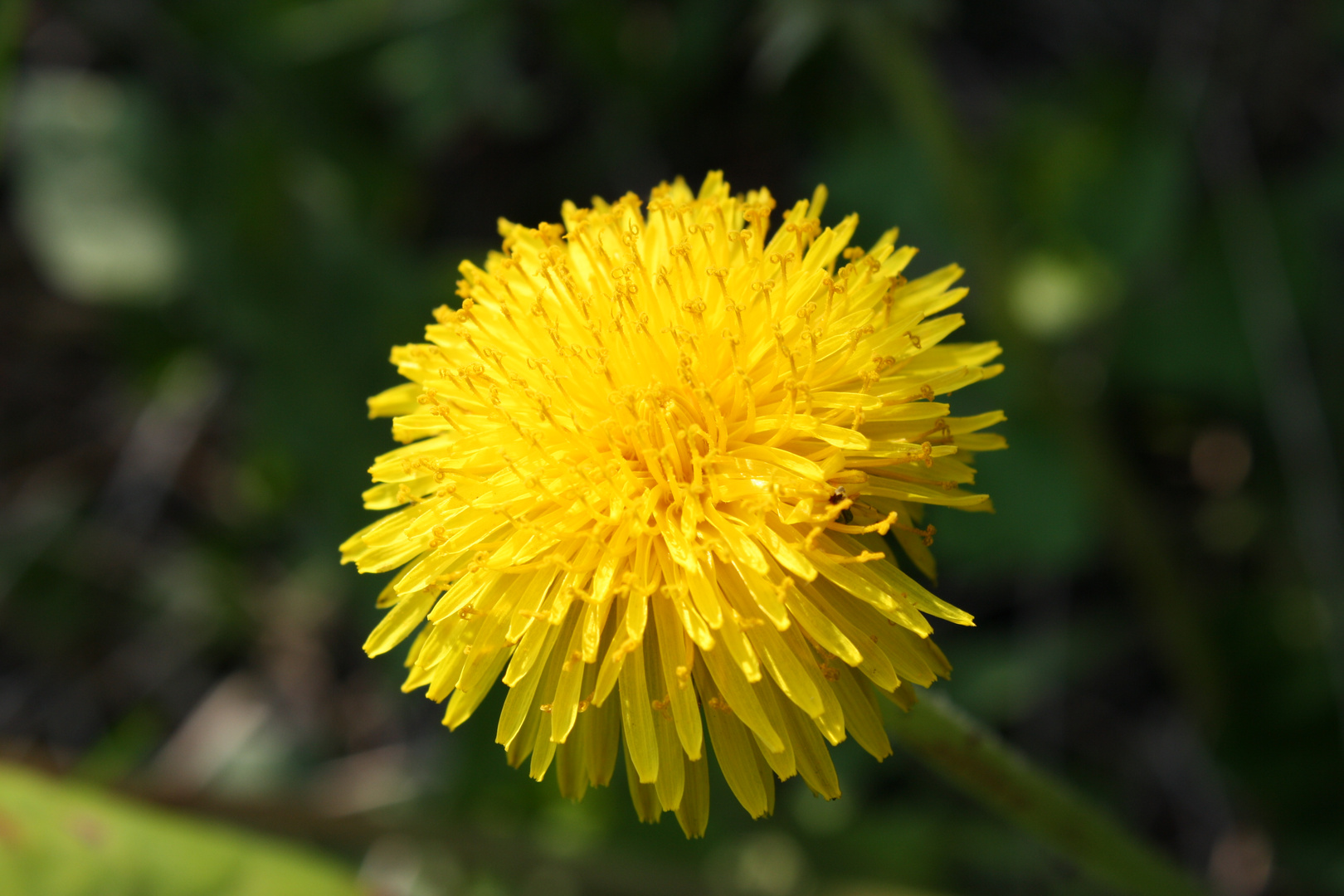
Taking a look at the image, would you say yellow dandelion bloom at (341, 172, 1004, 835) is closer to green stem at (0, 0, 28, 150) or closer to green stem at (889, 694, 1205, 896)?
green stem at (889, 694, 1205, 896)

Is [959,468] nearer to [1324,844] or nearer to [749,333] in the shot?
[749,333]

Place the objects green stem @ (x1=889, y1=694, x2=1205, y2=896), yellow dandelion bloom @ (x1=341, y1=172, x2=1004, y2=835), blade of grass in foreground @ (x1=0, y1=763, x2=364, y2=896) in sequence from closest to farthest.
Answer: yellow dandelion bloom @ (x1=341, y1=172, x2=1004, y2=835) < green stem @ (x1=889, y1=694, x2=1205, y2=896) < blade of grass in foreground @ (x1=0, y1=763, x2=364, y2=896)

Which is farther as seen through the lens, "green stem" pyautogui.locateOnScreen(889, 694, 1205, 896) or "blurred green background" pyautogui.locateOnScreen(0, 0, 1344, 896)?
"blurred green background" pyautogui.locateOnScreen(0, 0, 1344, 896)

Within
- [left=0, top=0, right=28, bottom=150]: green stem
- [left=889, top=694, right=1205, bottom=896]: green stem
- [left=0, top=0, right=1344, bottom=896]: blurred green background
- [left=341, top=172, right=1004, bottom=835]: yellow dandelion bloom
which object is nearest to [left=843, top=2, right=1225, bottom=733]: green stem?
[left=0, top=0, right=1344, bottom=896]: blurred green background

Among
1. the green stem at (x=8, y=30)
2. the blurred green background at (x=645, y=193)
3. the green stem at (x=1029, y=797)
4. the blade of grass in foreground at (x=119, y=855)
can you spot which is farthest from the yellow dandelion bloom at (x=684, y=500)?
the green stem at (x=8, y=30)

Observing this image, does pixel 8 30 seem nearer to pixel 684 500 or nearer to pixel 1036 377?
pixel 684 500

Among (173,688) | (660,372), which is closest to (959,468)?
(660,372)

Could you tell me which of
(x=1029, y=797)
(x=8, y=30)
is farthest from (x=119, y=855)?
(x=8, y=30)
